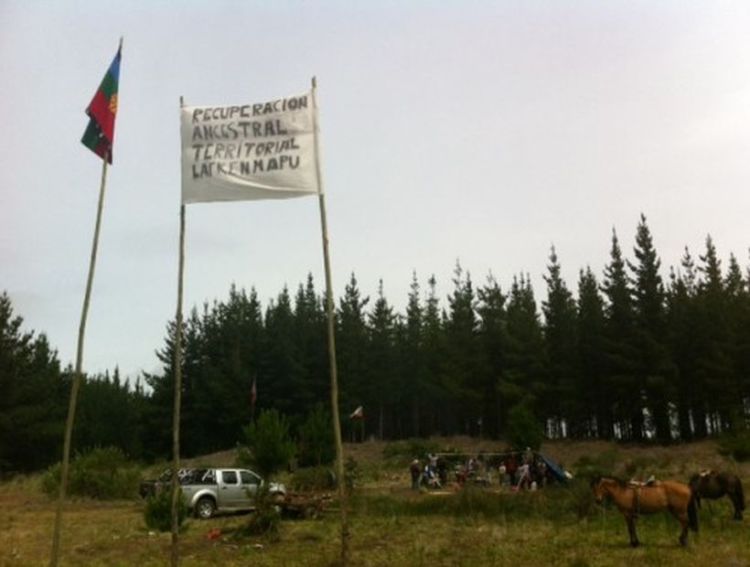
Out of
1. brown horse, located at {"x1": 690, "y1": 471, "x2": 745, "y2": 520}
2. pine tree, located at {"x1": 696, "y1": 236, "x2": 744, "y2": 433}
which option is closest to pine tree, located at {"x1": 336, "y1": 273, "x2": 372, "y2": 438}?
pine tree, located at {"x1": 696, "y1": 236, "x2": 744, "y2": 433}

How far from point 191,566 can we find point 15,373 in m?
46.8

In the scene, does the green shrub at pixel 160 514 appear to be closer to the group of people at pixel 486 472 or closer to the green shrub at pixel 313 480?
the green shrub at pixel 313 480

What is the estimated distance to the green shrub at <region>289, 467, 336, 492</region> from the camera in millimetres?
28172

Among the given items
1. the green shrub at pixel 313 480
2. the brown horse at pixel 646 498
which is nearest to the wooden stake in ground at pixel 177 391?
the brown horse at pixel 646 498

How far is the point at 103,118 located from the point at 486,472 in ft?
91.6

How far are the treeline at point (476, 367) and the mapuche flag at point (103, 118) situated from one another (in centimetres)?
3195

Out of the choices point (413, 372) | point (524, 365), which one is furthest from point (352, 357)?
point (524, 365)

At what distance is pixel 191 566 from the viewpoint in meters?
14.9

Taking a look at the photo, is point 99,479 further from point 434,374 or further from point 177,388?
point 434,374

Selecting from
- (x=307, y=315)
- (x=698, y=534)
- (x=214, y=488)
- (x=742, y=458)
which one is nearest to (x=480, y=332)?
(x=307, y=315)

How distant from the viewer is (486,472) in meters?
35.9

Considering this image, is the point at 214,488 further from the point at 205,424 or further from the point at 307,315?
the point at 307,315

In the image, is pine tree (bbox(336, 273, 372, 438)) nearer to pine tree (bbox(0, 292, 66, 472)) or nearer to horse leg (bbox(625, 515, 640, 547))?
pine tree (bbox(0, 292, 66, 472))

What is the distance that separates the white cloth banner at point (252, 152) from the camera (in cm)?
1109
